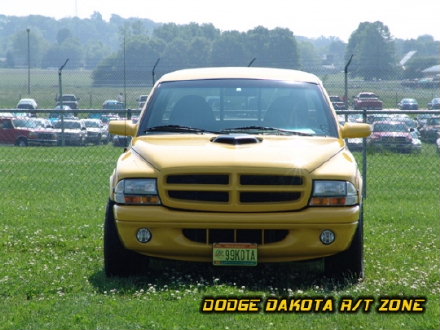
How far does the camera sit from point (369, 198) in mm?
13812

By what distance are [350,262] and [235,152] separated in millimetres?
1252

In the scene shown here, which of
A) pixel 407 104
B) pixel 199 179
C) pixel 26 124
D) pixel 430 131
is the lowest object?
pixel 407 104

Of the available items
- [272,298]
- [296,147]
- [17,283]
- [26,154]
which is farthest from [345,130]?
[26,154]

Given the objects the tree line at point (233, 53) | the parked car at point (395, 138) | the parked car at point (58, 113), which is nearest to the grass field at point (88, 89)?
the tree line at point (233, 53)

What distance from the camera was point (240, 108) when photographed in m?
8.30

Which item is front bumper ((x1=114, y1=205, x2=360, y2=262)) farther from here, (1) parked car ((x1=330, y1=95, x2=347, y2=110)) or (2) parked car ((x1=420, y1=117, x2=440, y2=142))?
(1) parked car ((x1=330, y1=95, x2=347, y2=110))

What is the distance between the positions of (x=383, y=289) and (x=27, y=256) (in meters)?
3.36

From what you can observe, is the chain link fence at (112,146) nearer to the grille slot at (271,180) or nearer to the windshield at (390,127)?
the windshield at (390,127)

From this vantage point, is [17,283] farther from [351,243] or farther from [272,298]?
[351,243]

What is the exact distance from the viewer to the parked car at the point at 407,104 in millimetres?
28766

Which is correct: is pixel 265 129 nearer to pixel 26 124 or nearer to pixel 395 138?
pixel 395 138

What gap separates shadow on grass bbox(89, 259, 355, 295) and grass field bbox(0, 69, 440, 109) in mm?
19533

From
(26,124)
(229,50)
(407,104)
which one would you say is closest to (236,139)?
(26,124)

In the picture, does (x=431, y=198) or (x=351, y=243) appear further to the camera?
(x=431, y=198)
